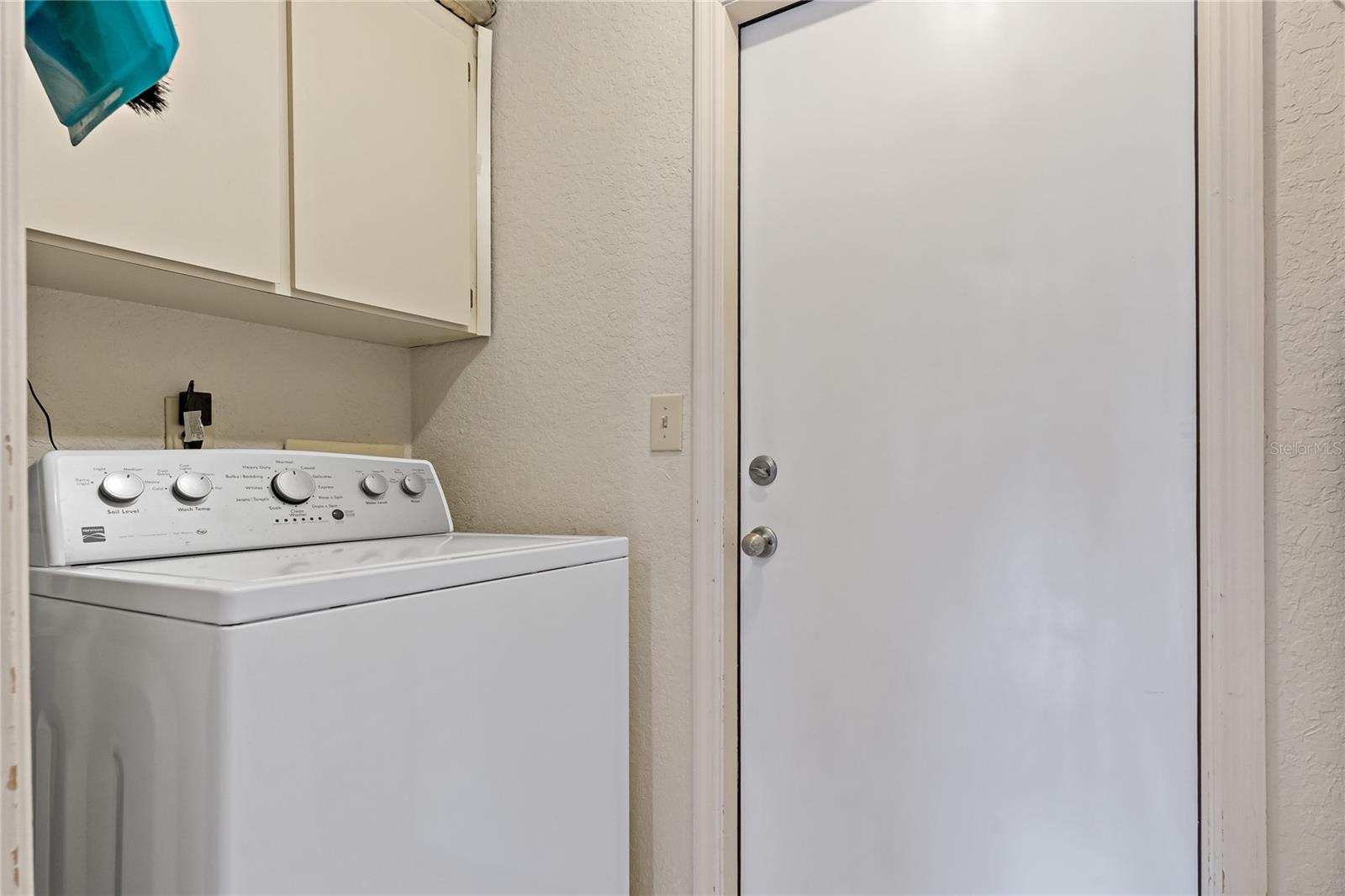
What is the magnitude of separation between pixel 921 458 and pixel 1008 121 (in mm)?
543

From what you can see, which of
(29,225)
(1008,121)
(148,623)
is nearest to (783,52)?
(1008,121)

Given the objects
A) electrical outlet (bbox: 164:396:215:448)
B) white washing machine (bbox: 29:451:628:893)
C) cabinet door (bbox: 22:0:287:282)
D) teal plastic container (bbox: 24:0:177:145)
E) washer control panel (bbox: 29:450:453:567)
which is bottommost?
white washing machine (bbox: 29:451:628:893)

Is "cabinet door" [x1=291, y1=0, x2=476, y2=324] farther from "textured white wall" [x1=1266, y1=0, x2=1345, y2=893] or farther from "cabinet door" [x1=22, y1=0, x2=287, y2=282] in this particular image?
"textured white wall" [x1=1266, y1=0, x2=1345, y2=893]

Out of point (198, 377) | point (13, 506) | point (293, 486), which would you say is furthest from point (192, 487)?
point (13, 506)

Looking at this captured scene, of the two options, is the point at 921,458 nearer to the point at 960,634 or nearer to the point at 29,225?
the point at 960,634

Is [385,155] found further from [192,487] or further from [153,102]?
[192,487]

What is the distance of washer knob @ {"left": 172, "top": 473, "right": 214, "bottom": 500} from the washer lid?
86 mm

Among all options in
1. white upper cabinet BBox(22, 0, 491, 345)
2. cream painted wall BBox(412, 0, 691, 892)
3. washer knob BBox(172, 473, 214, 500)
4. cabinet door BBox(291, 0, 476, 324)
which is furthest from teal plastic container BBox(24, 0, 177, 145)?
cream painted wall BBox(412, 0, 691, 892)

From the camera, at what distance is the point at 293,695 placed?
2.45 ft

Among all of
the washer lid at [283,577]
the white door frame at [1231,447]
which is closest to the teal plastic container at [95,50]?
the washer lid at [283,577]

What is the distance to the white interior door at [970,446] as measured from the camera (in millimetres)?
1055

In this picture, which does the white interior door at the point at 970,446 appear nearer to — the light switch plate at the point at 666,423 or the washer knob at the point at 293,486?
the light switch plate at the point at 666,423

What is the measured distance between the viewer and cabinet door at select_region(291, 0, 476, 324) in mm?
1280

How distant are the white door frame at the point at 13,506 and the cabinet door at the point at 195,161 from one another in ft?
2.04
